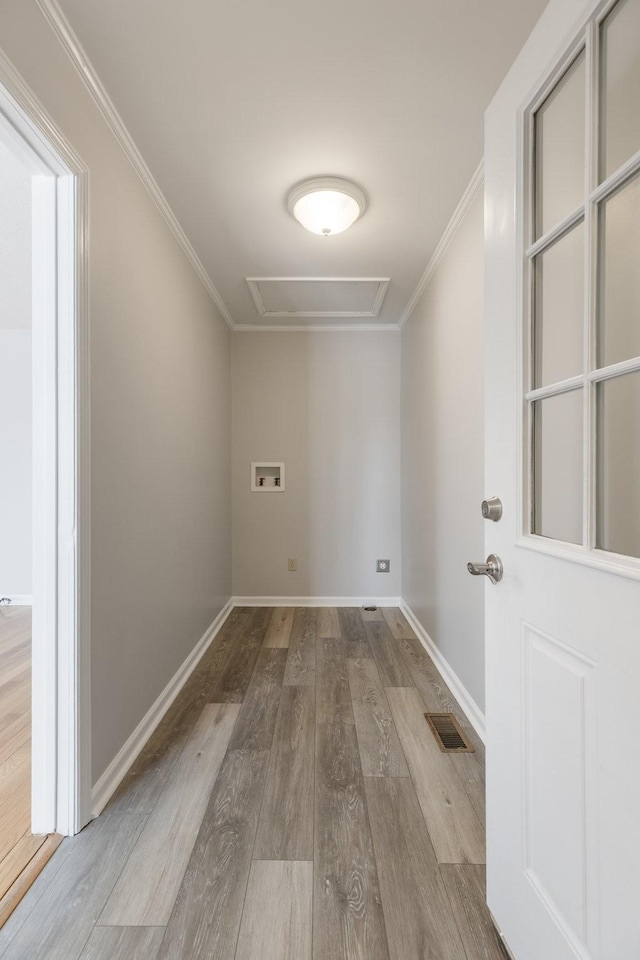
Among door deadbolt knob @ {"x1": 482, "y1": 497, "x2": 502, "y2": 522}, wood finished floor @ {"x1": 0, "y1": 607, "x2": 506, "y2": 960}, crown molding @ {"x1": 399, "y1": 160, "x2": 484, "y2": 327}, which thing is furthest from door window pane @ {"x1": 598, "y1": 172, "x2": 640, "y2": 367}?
crown molding @ {"x1": 399, "y1": 160, "x2": 484, "y2": 327}

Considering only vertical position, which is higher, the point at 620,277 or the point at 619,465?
the point at 620,277

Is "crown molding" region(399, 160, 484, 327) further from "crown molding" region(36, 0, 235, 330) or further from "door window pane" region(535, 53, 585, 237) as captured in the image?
"crown molding" region(36, 0, 235, 330)

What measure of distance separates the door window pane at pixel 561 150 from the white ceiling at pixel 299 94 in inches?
27.8

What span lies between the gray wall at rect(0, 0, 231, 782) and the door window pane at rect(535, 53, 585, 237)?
126cm

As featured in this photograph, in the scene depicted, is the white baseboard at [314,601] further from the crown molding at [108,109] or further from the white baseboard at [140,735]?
the crown molding at [108,109]

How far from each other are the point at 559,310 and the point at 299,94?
1.33m

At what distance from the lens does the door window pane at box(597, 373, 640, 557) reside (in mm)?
713

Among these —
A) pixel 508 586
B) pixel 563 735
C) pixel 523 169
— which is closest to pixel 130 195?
pixel 523 169

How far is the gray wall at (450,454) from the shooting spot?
2.04 metres

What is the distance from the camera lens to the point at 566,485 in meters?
0.87

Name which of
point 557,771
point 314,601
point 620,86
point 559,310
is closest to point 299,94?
point 620,86

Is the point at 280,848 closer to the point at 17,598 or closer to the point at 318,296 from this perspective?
the point at 318,296

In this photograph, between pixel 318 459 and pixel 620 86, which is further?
pixel 318 459

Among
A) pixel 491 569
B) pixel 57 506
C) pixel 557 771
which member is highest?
pixel 57 506
